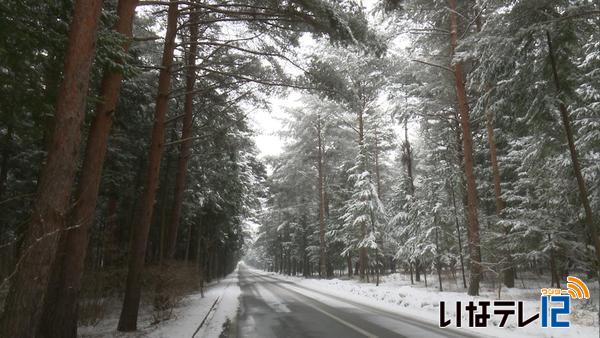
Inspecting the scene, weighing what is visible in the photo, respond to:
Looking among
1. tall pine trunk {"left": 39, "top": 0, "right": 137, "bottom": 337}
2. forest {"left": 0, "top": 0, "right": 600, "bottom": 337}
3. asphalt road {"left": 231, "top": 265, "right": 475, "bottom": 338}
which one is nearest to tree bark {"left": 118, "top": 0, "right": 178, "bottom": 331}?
forest {"left": 0, "top": 0, "right": 600, "bottom": 337}

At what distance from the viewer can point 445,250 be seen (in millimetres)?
22062

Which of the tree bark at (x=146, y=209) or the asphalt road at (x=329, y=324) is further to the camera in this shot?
the tree bark at (x=146, y=209)

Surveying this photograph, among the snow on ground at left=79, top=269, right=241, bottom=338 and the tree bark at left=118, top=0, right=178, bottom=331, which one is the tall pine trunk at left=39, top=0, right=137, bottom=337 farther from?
the tree bark at left=118, top=0, right=178, bottom=331

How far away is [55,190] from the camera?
15.5ft

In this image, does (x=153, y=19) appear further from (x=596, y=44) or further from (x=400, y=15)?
(x=596, y=44)

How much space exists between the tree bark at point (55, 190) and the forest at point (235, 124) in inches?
0.9

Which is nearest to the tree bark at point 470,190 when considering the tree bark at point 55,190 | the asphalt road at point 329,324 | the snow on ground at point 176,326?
the asphalt road at point 329,324

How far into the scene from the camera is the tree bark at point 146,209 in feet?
29.2

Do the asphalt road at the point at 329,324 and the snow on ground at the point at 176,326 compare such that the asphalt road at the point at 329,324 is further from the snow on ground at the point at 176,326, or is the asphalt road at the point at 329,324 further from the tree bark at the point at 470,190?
the tree bark at the point at 470,190

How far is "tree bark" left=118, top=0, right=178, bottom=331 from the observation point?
29.2 feet

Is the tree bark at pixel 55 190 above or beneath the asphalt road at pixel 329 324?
above

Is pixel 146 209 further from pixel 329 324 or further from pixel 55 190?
pixel 329 324

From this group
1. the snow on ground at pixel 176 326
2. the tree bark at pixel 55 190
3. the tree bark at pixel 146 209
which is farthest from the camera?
the tree bark at pixel 146 209

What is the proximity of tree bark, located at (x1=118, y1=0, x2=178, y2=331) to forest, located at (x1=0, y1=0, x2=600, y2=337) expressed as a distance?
Result: 44 millimetres
